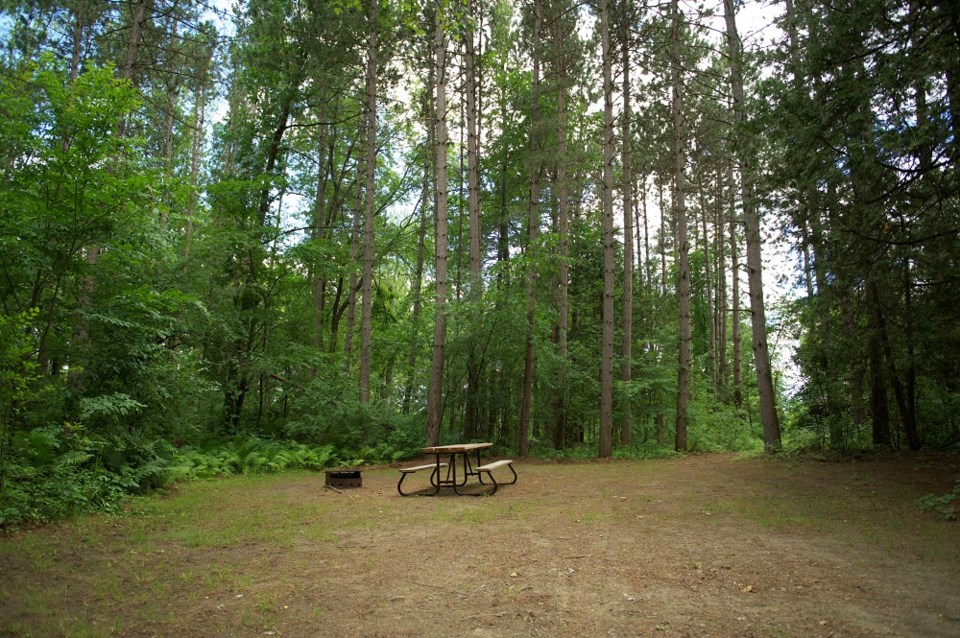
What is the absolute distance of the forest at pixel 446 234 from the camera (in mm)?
6871

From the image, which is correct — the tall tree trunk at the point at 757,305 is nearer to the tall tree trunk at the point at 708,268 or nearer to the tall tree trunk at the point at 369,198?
the tall tree trunk at the point at 708,268

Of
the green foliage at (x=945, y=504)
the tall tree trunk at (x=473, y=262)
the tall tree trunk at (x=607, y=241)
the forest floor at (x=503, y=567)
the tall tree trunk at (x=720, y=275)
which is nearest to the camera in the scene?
the forest floor at (x=503, y=567)

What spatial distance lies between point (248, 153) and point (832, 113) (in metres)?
14.9

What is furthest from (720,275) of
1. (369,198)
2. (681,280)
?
(369,198)

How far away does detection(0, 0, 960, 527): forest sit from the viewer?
687 cm

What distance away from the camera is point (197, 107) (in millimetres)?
21844

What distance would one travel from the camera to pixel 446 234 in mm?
13297

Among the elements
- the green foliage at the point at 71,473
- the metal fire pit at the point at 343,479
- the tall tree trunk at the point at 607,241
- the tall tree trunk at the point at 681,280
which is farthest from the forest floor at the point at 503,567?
the tall tree trunk at the point at 681,280

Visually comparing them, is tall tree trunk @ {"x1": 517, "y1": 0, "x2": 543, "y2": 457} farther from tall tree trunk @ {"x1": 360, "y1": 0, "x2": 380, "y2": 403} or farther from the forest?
tall tree trunk @ {"x1": 360, "y1": 0, "x2": 380, "y2": 403}

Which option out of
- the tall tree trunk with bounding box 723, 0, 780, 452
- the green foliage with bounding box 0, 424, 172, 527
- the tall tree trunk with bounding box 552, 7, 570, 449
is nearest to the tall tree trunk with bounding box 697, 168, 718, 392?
the tall tree trunk with bounding box 552, 7, 570, 449

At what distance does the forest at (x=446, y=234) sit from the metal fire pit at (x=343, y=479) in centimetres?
245

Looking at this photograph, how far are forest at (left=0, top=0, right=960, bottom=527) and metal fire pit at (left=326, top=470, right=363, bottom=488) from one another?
2452 mm

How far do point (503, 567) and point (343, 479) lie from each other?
531 centimetres

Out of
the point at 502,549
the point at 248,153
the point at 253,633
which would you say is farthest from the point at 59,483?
the point at 248,153
